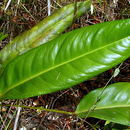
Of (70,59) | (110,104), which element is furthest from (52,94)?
(70,59)

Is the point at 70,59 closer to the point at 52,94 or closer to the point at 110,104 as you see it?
the point at 110,104

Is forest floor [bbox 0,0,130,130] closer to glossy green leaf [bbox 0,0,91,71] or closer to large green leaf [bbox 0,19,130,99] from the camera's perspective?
glossy green leaf [bbox 0,0,91,71]

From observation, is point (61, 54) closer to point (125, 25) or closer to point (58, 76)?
point (58, 76)

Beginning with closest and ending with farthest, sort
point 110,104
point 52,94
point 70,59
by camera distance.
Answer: point 70,59 → point 110,104 → point 52,94

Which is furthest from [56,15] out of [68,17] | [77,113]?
[77,113]

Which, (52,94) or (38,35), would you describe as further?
(52,94)

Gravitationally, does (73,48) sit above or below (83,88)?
above
